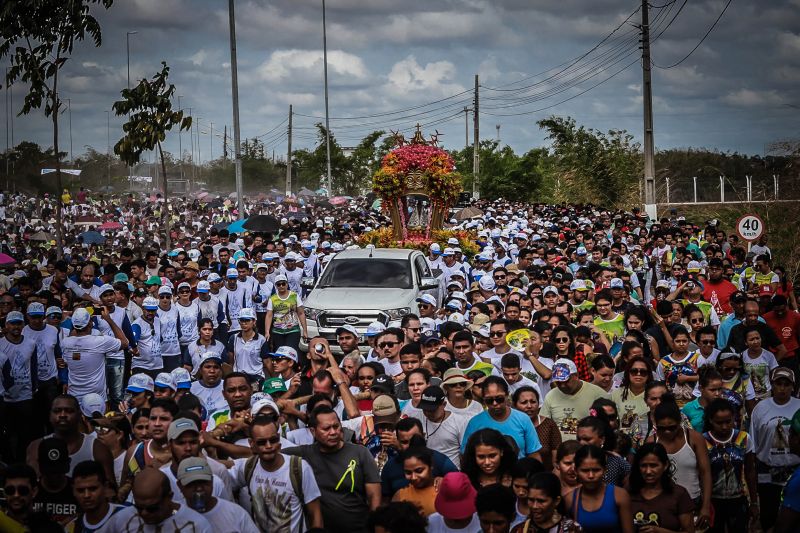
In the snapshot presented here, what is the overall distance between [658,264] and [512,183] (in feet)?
146

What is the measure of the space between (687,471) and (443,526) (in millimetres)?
2107

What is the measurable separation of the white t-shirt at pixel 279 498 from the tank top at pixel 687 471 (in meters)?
2.57

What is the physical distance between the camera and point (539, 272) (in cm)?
1659

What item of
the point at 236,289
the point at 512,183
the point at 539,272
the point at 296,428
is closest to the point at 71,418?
the point at 296,428

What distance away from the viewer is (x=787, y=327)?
12.2m

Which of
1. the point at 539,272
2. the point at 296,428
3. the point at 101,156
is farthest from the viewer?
the point at 101,156

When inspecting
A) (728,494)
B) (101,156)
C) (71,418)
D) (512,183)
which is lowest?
(728,494)

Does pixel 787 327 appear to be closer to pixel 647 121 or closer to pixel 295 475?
pixel 295 475

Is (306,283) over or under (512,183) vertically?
under

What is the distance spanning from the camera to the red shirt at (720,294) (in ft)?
47.4

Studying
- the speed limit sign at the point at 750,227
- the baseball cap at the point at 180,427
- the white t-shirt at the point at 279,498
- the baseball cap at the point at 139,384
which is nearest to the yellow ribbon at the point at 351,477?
the white t-shirt at the point at 279,498

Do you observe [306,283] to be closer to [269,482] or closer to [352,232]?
[269,482]

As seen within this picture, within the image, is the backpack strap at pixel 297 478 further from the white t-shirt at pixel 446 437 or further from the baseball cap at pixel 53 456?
the baseball cap at pixel 53 456

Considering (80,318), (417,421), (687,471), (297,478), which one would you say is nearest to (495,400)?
(417,421)
